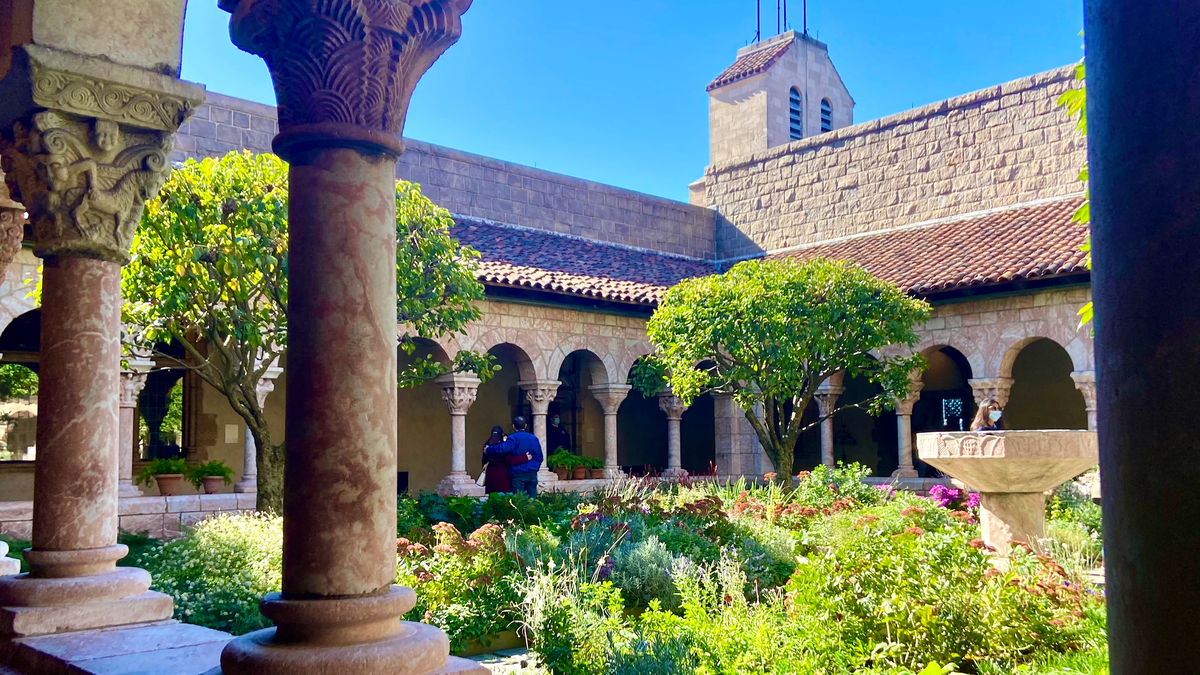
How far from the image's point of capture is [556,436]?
18.7 m

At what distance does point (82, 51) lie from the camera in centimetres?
408

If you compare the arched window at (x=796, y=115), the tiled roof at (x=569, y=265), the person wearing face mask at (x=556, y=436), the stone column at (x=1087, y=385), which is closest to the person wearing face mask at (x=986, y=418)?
the stone column at (x=1087, y=385)

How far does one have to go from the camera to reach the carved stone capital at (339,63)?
269cm

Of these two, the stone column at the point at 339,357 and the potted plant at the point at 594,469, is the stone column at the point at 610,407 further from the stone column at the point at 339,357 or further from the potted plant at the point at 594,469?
the stone column at the point at 339,357

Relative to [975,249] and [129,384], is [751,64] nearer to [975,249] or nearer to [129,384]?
[975,249]

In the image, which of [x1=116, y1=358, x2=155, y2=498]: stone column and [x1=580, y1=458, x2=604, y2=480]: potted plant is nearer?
[x1=116, y1=358, x2=155, y2=498]: stone column

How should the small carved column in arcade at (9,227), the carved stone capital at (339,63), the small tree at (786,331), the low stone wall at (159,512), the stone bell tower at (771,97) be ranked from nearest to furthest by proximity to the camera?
the carved stone capital at (339,63) < the small carved column in arcade at (9,227) < the low stone wall at (159,512) < the small tree at (786,331) < the stone bell tower at (771,97)

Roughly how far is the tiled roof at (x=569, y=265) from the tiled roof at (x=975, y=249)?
8.80 ft

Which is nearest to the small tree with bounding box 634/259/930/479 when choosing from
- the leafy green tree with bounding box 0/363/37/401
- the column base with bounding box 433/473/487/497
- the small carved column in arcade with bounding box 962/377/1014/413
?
the small carved column in arcade with bounding box 962/377/1014/413

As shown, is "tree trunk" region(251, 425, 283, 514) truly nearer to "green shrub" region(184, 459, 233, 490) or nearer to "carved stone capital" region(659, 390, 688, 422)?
"green shrub" region(184, 459, 233, 490)

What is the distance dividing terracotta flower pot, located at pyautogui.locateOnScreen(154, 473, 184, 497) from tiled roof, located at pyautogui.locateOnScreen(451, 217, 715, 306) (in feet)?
13.8

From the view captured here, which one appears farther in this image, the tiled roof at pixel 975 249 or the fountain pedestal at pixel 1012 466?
the tiled roof at pixel 975 249

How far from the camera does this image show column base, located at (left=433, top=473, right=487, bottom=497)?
13.4m

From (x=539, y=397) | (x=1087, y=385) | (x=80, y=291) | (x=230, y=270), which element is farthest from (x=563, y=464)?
(x=80, y=291)
